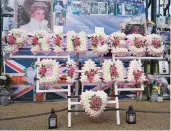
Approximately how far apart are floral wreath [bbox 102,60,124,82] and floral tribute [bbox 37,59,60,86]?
2.49ft

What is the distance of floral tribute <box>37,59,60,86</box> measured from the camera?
13.6 ft

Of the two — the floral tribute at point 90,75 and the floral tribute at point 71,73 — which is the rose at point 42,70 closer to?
the floral tribute at point 71,73

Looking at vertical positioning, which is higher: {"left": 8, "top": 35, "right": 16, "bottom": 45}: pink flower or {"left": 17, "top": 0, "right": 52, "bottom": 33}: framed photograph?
{"left": 17, "top": 0, "right": 52, "bottom": 33}: framed photograph

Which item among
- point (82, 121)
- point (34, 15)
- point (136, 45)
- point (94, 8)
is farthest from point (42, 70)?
point (94, 8)

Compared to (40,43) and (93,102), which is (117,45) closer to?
(93,102)

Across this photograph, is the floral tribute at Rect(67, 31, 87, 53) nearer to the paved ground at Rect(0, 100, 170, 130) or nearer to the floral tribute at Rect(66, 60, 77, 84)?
the floral tribute at Rect(66, 60, 77, 84)

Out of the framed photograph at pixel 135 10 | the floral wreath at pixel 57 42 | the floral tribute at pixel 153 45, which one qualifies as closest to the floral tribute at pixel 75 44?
the floral wreath at pixel 57 42

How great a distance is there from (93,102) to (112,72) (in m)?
0.59

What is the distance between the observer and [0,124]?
13.4ft

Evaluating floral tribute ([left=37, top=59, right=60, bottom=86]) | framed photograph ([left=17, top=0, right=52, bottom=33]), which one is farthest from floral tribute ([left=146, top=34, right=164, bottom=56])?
framed photograph ([left=17, top=0, right=52, bottom=33])

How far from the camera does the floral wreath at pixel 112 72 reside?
424 cm

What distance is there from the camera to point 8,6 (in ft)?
20.1

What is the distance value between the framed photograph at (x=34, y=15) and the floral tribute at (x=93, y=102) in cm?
276

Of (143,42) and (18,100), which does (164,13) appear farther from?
(18,100)
